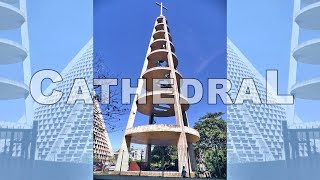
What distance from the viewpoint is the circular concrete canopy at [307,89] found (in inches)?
244

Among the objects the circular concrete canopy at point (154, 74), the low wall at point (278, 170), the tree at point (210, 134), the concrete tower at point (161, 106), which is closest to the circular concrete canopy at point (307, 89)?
the low wall at point (278, 170)

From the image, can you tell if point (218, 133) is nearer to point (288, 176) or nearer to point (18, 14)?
point (288, 176)

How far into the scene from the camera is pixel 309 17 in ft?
21.7

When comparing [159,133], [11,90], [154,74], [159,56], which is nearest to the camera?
[11,90]

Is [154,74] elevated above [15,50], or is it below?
above

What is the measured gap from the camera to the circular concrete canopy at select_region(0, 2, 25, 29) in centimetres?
603

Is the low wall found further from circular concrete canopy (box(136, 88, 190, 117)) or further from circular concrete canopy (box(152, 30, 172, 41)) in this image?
circular concrete canopy (box(152, 30, 172, 41))

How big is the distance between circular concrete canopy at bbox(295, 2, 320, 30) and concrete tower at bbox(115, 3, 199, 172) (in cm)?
647

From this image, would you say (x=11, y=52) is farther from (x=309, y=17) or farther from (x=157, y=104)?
(x=157, y=104)

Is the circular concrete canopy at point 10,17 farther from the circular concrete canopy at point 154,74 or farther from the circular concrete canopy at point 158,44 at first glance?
the circular concrete canopy at point 158,44

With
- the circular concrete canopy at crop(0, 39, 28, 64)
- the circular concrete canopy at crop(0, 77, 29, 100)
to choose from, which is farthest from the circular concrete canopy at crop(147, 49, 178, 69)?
the circular concrete canopy at crop(0, 77, 29, 100)

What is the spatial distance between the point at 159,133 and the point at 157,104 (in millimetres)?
2880

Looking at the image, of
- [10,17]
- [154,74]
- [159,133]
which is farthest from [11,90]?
[154,74]

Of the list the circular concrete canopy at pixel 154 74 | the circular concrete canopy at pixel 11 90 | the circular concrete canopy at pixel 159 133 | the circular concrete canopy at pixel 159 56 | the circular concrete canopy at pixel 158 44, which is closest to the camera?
the circular concrete canopy at pixel 11 90
